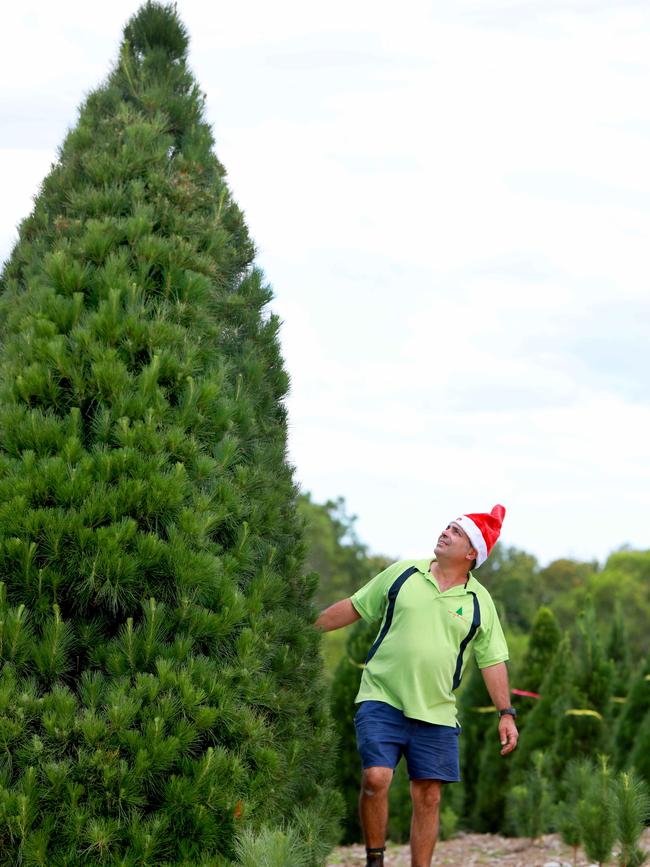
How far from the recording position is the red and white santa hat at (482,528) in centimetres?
616

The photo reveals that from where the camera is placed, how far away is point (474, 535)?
617cm

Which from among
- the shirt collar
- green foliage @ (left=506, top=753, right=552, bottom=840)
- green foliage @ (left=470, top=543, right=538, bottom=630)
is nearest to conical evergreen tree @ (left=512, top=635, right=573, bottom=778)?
green foliage @ (left=506, top=753, right=552, bottom=840)

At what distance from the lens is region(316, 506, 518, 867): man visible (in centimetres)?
583

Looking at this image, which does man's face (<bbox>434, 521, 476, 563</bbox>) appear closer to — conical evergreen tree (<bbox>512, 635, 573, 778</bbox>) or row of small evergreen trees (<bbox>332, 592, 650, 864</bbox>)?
row of small evergreen trees (<bbox>332, 592, 650, 864</bbox>)

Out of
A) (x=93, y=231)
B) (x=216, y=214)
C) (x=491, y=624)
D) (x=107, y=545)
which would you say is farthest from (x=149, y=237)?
(x=491, y=624)

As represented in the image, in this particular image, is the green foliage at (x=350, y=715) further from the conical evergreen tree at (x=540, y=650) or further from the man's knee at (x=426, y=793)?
the man's knee at (x=426, y=793)

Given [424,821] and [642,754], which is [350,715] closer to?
[642,754]

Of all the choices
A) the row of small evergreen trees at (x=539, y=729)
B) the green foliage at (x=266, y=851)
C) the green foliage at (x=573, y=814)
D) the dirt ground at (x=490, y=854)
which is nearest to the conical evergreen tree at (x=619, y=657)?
the row of small evergreen trees at (x=539, y=729)

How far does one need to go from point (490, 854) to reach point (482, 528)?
632 cm

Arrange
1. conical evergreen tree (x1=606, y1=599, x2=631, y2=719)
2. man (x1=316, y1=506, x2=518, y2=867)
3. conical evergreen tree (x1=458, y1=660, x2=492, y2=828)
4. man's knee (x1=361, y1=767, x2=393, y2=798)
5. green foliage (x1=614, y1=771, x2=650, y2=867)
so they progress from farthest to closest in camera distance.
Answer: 1. conical evergreen tree (x1=458, y1=660, x2=492, y2=828)
2. conical evergreen tree (x1=606, y1=599, x2=631, y2=719)
3. green foliage (x1=614, y1=771, x2=650, y2=867)
4. man (x1=316, y1=506, x2=518, y2=867)
5. man's knee (x1=361, y1=767, x2=393, y2=798)

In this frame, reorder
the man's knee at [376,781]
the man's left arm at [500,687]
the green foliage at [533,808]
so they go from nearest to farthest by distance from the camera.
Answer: the man's knee at [376,781] < the man's left arm at [500,687] < the green foliage at [533,808]

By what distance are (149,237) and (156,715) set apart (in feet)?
7.89

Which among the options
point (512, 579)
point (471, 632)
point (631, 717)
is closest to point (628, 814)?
point (471, 632)

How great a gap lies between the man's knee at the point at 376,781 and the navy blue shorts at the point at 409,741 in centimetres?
9
